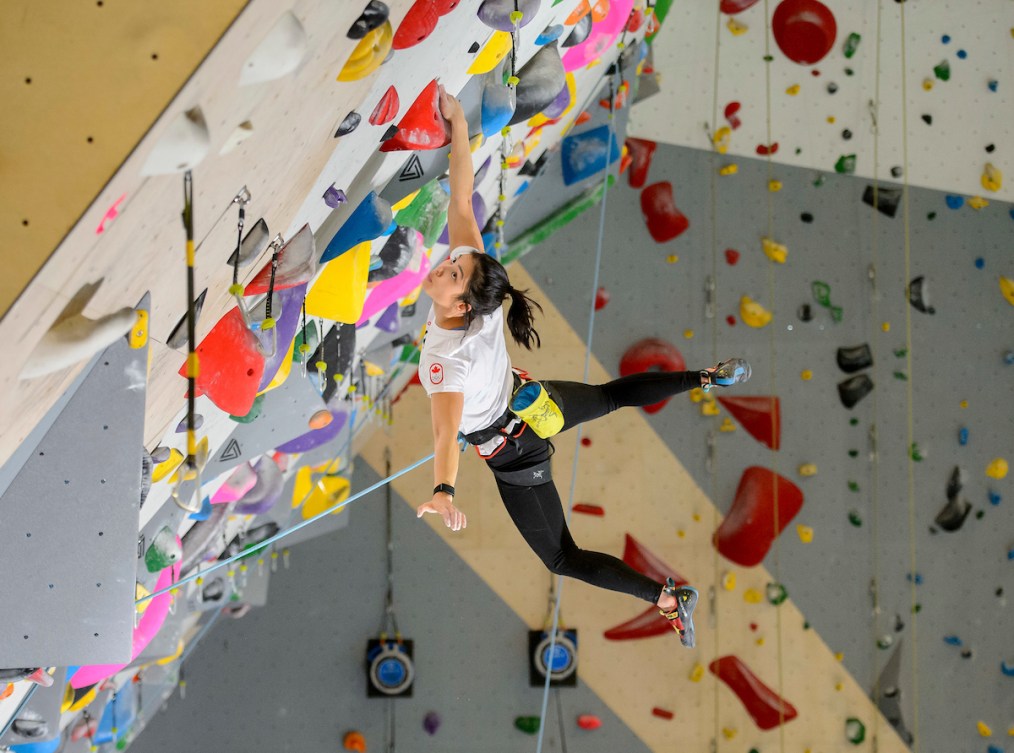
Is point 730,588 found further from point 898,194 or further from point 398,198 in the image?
point 398,198

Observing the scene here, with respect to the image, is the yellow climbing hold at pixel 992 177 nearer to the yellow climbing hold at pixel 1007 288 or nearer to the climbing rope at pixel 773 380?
the yellow climbing hold at pixel 1007 288

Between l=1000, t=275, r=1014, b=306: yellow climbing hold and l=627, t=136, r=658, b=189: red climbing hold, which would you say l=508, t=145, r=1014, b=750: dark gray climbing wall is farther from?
l=1000, t=275, r=1014, b=306: yellow climbing hold

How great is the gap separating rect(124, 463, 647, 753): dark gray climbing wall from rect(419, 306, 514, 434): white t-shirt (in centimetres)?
203

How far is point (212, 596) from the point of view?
11.5 ft

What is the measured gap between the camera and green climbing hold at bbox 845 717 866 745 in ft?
13.0

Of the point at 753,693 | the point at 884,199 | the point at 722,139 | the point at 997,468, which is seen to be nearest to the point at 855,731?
the point at 753,693

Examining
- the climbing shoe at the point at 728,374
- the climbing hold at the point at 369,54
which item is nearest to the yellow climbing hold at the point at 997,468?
the climbing shoe at the point at 728,374

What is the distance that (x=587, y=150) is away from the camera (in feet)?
11.2

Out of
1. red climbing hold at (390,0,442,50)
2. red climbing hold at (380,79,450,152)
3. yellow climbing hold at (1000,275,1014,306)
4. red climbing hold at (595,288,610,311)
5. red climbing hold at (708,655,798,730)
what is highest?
red climbing hold at (390,0,442,50)

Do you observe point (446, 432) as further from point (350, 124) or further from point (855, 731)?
point (855, 731)

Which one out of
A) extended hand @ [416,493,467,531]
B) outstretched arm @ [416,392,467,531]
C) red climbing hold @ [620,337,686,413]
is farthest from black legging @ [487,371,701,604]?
red climbing hold @ [620,337,686,413]

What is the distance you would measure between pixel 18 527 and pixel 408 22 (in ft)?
2.63

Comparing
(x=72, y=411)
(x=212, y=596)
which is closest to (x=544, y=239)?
(x=212, y=596)

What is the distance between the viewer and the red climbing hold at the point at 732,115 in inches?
157
